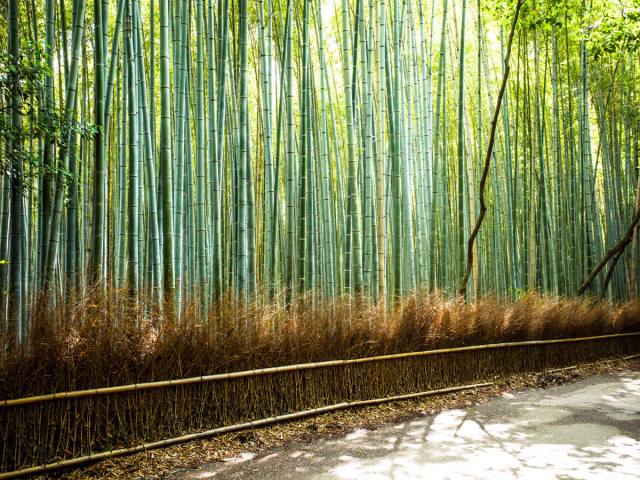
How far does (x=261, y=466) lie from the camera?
2609mm

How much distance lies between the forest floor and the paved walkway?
0.04 m

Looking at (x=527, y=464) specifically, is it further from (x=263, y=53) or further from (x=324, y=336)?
(x=263, y=53)

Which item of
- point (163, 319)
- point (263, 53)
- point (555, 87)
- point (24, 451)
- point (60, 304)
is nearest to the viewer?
point (24, 451)

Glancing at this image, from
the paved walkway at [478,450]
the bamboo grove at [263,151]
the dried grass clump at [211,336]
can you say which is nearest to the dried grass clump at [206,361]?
the dried grass clump at [211,336]

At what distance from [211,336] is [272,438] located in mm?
707

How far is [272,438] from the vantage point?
3023mm

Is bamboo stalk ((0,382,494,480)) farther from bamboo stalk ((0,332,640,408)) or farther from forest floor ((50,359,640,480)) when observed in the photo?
bamboo stalk ((0,332,640,408))

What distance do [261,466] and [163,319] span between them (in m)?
0.96

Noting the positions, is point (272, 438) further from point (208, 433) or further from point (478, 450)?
point (478, 450)

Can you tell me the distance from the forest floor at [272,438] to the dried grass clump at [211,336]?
387 millimetres

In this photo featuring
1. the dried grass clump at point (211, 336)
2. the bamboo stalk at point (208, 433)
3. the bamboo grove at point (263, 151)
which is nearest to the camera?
the bamboo stalk at point (208, 433)

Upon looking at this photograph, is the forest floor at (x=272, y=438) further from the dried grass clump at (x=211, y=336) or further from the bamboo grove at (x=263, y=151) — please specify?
the bamboo grove at (x=263, y=151)

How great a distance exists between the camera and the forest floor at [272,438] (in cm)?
246

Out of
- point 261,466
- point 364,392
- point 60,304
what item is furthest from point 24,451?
point 364,392
